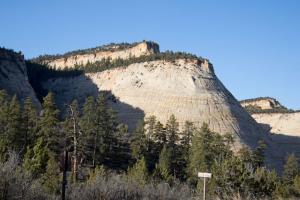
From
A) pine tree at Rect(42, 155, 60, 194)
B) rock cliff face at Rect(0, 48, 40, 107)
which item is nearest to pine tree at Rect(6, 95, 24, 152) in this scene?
pine tree at Rect(42, 155, 60, 194)

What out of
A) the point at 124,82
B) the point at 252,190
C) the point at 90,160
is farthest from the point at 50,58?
the point at 252,190

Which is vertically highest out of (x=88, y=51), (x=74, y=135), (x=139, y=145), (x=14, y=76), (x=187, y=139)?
(x=88, y=51)

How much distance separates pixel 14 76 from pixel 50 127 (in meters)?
36.2

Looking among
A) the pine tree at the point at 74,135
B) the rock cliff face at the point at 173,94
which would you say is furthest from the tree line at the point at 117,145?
the rock cliff face at the point at 173,94

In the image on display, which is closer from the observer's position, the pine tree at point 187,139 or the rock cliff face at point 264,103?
the pine tree at point 187,139

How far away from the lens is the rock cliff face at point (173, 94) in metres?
83.1

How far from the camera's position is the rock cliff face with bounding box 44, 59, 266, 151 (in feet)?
273

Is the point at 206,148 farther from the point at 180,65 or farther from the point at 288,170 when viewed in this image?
the point at 180,65

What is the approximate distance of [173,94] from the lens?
88250mm

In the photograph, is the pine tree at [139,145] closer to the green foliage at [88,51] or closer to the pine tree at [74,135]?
the pine tree at [74,135]

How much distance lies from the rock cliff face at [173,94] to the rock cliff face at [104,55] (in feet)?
41.9

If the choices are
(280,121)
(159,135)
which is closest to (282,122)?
(280,121)

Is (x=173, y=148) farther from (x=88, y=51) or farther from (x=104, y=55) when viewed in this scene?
(x=88, y=51)

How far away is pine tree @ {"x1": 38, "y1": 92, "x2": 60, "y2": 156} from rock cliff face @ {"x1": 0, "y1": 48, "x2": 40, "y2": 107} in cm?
2480
